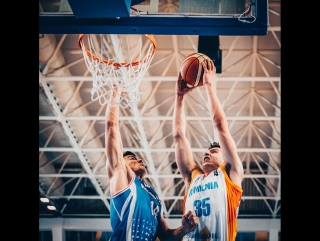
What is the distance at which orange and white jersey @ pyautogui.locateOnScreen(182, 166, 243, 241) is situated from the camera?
4.87 metres

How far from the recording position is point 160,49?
425 inches

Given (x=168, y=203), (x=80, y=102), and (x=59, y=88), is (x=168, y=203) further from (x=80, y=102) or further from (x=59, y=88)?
(x=59, y=88)

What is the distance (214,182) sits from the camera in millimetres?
5043

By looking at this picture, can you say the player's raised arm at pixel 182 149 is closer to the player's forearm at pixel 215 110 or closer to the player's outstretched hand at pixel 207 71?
the player's outstretched hand at pixel 207 71

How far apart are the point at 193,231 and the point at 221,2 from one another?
213 centimetres

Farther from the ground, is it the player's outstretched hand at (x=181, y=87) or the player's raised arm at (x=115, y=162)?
the player's outstretched hand at (x=181, y=87)

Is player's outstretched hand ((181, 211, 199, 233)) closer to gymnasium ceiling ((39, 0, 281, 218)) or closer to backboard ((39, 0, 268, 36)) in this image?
backboard ((39, 0, 268, 36))

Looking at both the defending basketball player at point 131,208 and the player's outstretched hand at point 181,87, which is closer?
the defending basketball player at point 131,208

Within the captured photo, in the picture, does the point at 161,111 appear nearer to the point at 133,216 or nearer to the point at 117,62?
the point at 117,62

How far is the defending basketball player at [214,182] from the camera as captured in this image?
4891 mm

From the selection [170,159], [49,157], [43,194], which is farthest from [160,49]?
[43,194]

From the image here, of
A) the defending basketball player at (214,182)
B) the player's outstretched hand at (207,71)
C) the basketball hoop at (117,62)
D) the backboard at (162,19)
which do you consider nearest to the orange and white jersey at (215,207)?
the defending basketball player at (214,182)

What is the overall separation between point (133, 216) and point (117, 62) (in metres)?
2.09

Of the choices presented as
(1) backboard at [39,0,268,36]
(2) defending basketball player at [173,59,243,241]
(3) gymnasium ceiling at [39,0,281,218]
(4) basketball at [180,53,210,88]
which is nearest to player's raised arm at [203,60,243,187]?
(2) defending basketball player at [173,59,243,241]
